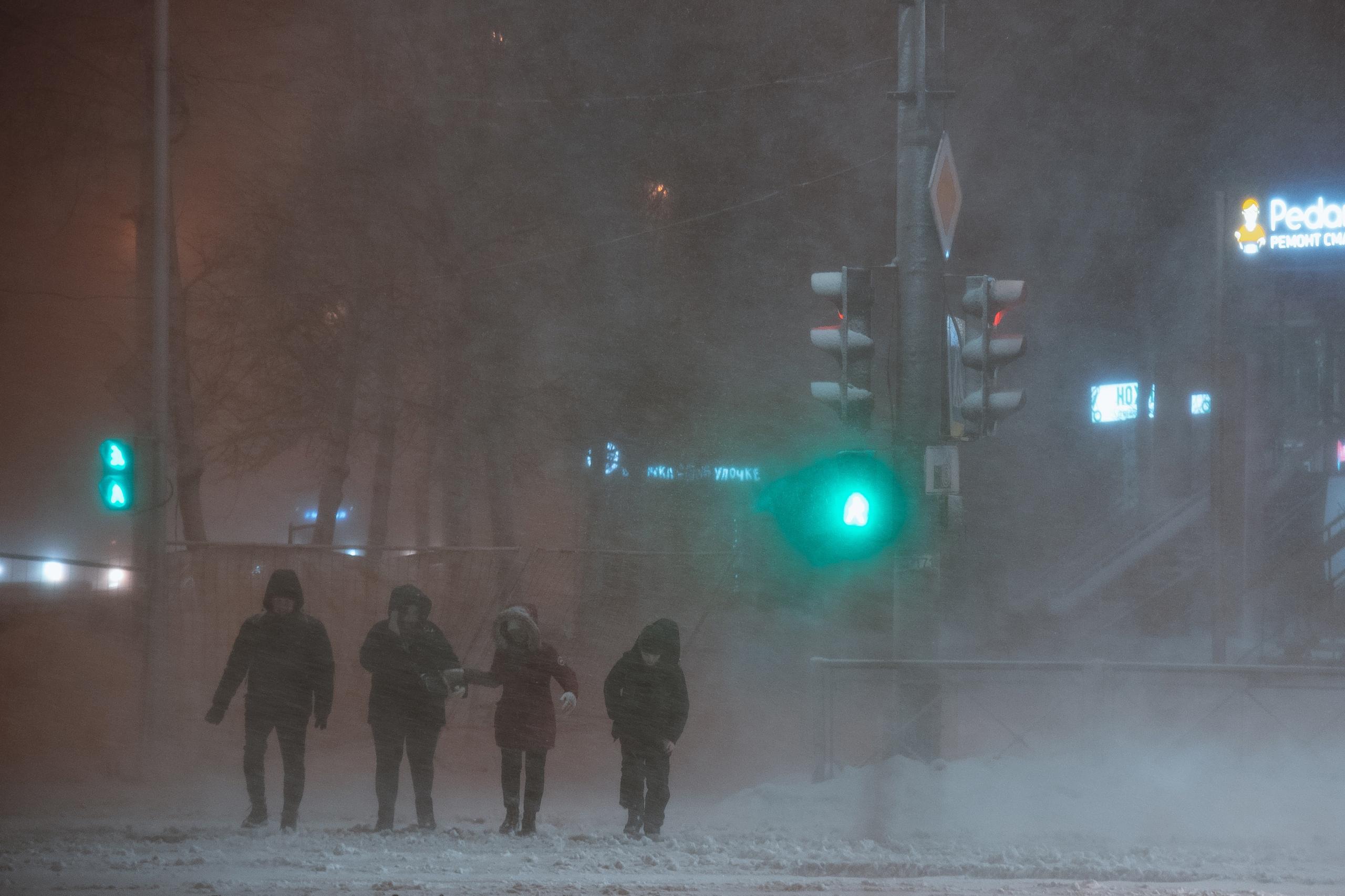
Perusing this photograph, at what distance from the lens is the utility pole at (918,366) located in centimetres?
770

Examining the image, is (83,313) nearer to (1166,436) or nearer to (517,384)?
(517,384)

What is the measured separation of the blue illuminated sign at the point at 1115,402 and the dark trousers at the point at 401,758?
25694mm

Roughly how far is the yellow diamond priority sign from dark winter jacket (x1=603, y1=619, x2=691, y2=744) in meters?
3.08

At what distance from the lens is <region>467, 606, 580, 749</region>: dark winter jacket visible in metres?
7.67

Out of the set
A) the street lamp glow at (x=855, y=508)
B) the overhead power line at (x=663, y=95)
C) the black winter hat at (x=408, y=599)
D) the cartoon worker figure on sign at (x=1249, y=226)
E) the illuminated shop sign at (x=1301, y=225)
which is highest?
the overhead power line at (x=663, y=95)

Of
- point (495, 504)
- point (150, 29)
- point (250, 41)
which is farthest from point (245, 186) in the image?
point (495, 504)

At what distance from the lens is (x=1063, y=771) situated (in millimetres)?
8328

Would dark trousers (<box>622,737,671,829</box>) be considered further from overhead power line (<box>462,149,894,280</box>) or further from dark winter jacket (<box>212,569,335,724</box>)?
overhead power line (<box>462,149,894,280</box>)

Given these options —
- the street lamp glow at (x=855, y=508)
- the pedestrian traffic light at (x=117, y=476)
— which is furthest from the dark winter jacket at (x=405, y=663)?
the pedestrian traffic light at (x=117, y=476)

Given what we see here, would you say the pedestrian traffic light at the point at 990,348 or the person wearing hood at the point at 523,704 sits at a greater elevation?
the pedestrian traffic light at the point at 990,348

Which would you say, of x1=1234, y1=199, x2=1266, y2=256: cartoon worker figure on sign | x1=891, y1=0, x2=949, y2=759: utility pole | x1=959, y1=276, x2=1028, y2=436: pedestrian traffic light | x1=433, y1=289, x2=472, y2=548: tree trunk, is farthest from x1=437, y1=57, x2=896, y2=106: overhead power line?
x1=959, y1=276, x2=1028, y2=436: pedestrian traffic light

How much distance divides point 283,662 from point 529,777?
1.70 meters

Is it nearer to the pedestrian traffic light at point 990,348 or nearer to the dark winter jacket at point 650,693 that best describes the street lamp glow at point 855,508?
the pedestrian traffic light at point 990,348

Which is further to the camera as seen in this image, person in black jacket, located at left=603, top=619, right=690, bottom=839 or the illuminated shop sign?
the illuminated shop sign
